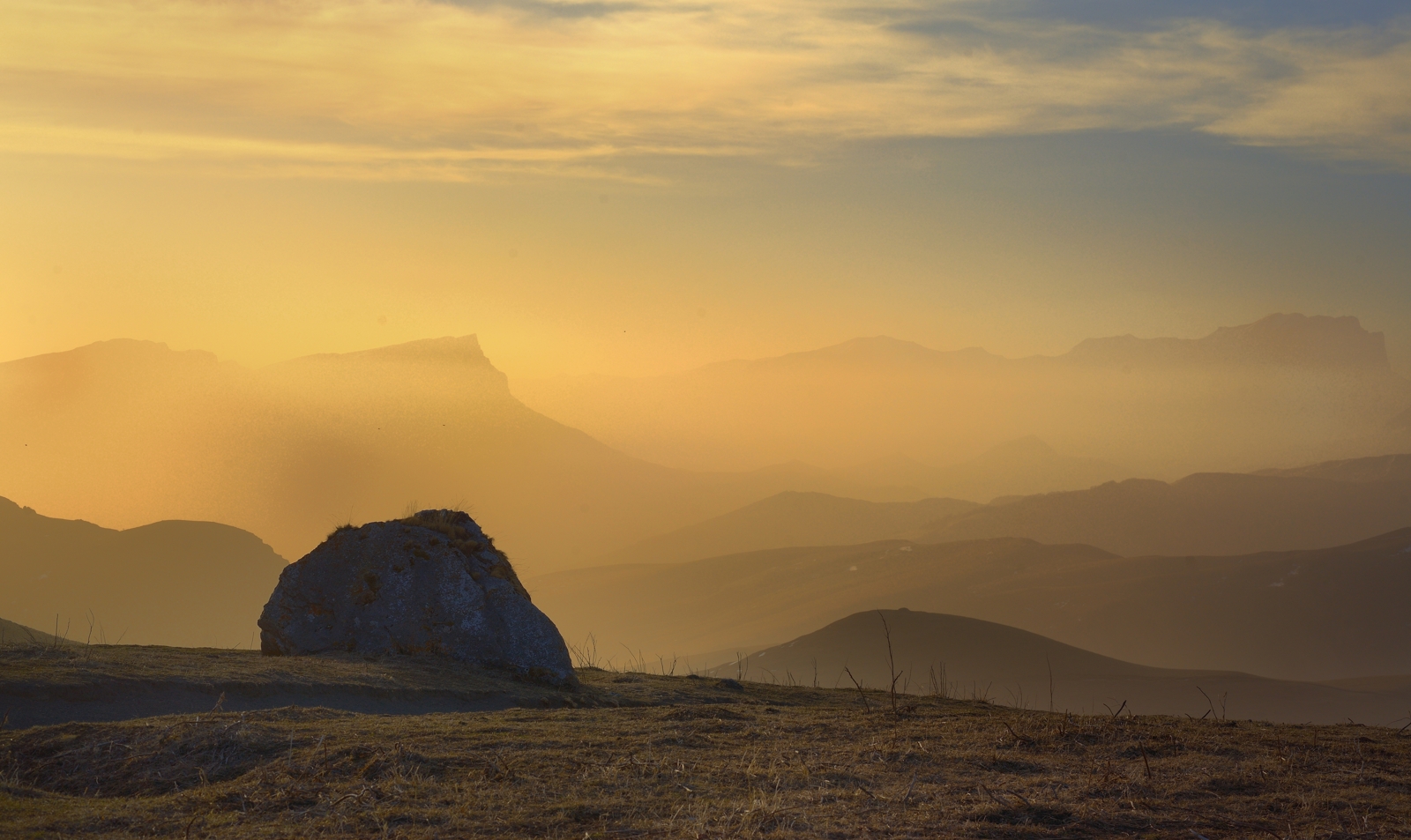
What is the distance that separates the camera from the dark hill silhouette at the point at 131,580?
153250 millimetres

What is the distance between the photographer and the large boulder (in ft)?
65.2

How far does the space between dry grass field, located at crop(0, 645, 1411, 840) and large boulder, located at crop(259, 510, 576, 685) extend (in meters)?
6.40

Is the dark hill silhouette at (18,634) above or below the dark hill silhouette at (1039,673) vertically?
above

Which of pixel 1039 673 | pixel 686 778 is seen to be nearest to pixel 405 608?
pixel 686 778

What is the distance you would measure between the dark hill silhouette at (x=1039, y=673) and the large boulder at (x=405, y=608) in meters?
68.1

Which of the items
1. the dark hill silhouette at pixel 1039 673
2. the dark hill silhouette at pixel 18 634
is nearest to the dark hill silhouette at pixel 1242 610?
the dark hill silhouette at pixel 1039 673

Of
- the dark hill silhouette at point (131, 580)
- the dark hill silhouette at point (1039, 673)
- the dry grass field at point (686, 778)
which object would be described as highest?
the dark hill silhouette at point (131, 580)

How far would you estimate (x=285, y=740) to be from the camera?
1064 centimetres

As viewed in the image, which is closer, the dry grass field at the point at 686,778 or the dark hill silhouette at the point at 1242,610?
the dry grass field at the point at 686,778

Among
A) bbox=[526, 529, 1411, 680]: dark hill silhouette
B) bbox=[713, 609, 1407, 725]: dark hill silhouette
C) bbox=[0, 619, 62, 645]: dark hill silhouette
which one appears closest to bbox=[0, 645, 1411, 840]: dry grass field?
bbox=[0, 619, 62, 645]: dark hill silhouette

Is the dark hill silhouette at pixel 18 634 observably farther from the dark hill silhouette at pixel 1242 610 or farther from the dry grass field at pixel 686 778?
the dark hill silhouette at pixel 1242 610

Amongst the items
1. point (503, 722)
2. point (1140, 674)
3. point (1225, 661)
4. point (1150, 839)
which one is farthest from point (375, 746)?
point (1225, 661)

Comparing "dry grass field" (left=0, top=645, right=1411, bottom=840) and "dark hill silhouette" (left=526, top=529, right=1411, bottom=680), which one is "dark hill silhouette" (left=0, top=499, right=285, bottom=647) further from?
"dry grass field" (left=0, top=645, right=1411, bottom=840)

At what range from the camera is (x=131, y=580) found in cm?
16025
